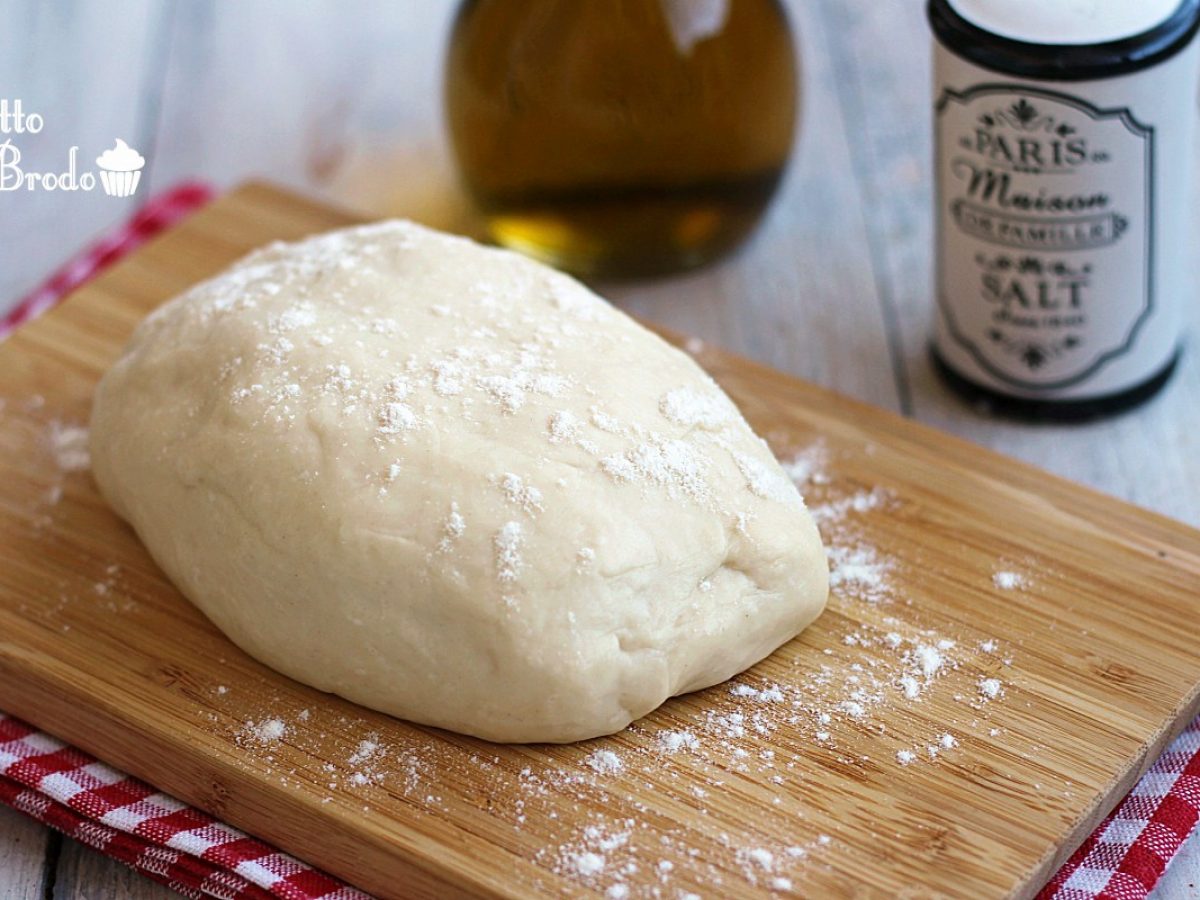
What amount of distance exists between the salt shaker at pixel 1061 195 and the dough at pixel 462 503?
0.41 m

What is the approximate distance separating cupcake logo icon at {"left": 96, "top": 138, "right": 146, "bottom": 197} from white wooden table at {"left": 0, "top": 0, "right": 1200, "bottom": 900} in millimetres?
20

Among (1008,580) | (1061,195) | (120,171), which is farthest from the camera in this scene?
(120,171)

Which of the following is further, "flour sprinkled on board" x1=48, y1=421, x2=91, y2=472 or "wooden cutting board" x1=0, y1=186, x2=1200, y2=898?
"flour sprinkled on board" x1=48, y1=421, x2=91, y2=472

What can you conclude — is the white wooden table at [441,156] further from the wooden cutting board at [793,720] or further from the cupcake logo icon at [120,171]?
the wooden cutting board at [793,720]

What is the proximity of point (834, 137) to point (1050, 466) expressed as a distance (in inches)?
30.6

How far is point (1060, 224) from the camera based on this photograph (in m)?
1.65

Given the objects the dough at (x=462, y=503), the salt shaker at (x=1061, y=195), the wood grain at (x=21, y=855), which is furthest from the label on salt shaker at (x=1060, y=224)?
the wood grain at (x=21, y=855)

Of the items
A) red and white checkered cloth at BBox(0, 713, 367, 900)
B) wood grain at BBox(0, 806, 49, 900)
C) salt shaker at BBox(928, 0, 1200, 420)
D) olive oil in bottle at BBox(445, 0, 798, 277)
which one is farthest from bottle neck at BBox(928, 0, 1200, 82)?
wood grain at BBox(0, 806, 49, 900)

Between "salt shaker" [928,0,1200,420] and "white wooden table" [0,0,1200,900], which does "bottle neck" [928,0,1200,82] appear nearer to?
"salt shaker" [928,0,1200,420]

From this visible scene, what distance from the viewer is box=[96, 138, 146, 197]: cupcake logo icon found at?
2250mm

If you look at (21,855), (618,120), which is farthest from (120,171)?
(21,855)

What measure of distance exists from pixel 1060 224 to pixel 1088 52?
196mm

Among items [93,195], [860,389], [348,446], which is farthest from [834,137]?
[348,446]

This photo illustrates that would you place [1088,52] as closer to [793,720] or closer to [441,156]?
[793,720]
